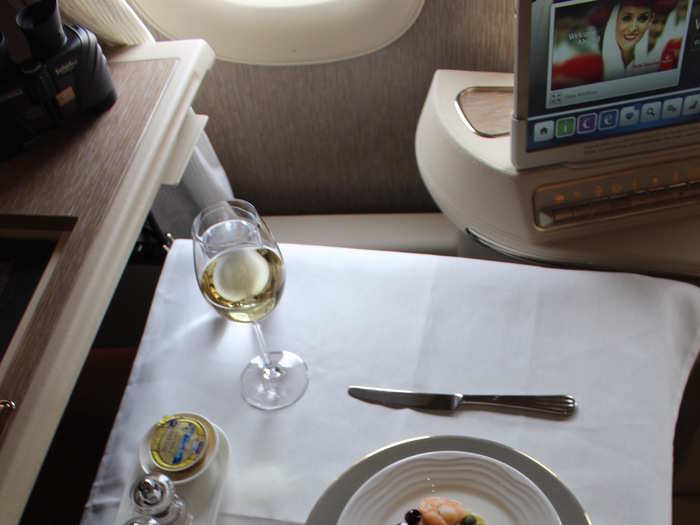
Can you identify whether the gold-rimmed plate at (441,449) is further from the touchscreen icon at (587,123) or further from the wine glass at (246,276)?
the touchscreen icon at (587,123)

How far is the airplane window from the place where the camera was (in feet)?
4.39

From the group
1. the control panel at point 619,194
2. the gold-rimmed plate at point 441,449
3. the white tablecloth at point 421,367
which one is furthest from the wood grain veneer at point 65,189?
the control panel at point 619,194

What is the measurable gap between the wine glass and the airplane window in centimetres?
72

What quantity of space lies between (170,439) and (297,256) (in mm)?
307

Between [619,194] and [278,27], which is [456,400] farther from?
[278,27]

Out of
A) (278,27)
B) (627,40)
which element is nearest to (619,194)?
(627,40)

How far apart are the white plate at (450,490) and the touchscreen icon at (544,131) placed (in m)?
0.46

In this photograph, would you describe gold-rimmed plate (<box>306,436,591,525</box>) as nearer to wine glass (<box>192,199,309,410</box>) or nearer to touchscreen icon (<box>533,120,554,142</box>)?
wine glass (<box>192,199,309,410</box>)

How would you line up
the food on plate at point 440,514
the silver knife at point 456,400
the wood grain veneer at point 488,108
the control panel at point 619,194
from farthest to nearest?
the wood grain veneer at point 488,108 < the control panel at point 619,194 < the silver knife at point 456,400 < the food on plate at point 440,514

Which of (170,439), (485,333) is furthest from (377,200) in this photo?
(170,439)

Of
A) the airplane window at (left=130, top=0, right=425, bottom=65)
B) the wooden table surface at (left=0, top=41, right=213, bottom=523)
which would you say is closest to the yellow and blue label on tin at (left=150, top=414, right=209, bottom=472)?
the wooden table surface at (left=0, top=41, right=213, bottom=523)

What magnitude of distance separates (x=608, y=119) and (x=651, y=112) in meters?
0.06

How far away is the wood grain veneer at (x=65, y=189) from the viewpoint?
0.73m

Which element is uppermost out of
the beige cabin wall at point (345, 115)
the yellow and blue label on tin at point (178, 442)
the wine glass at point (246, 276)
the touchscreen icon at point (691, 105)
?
the beige cabin wall at point (345, 115)
